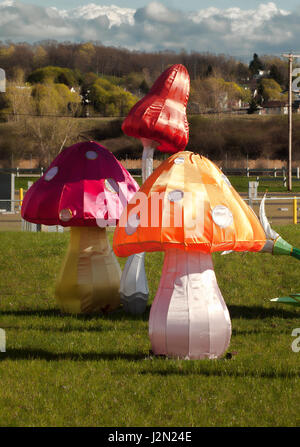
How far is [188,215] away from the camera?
6383 millimetres

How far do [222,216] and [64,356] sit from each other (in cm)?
245

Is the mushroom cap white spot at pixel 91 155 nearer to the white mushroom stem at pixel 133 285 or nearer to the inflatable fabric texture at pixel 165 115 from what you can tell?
the inflatable fabric texture at pixel 165 115

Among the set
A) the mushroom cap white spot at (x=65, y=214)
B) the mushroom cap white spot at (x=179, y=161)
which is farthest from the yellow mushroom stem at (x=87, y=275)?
the mushroom cap white spot at (x=179, y=161)

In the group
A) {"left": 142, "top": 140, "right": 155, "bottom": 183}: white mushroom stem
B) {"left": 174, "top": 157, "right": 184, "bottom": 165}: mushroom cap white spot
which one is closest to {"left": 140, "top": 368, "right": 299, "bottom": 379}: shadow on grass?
{"left": 174, "top": 157, "right": 184, "bottom": 165}: mushroom cap white spot

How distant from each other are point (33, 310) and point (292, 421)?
→ 573 cm

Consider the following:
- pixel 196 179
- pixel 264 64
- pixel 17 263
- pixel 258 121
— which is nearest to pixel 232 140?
pixel 258 121

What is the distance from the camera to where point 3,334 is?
8.27 meters

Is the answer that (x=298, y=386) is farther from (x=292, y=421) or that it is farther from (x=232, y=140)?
(x=232, y=140)

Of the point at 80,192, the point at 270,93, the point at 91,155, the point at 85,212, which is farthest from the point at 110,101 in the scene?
the point at 85,212

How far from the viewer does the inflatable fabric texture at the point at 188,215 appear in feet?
20.9

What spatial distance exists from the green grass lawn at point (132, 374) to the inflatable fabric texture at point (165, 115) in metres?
2.64

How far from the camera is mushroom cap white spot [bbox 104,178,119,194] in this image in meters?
9.17

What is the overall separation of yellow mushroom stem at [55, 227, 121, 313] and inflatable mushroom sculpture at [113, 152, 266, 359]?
2.56 meters

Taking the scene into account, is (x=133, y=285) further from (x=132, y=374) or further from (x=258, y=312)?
(x=132, y=374)
